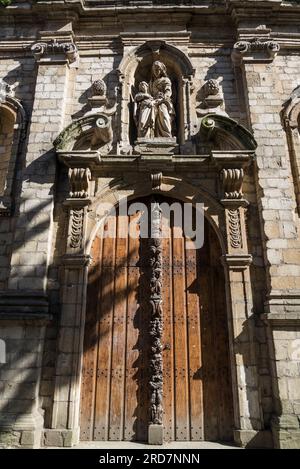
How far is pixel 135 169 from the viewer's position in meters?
6.09

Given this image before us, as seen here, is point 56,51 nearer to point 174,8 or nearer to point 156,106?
point 156,106

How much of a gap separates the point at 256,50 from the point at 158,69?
1.85 m

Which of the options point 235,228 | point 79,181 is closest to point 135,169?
point 79,181

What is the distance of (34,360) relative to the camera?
16.6 ft

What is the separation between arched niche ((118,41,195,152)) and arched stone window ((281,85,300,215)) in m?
1.70

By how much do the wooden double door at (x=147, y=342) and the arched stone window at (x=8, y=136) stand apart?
5.84ft

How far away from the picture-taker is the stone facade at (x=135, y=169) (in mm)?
5012

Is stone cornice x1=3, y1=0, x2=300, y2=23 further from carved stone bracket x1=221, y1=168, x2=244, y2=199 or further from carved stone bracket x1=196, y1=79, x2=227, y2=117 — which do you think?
carved stone bracket x1=221, y1=168, x2=244, y2=199

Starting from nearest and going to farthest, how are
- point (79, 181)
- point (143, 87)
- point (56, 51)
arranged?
point (79, 181) → point (143, 87) → point (56, 51)

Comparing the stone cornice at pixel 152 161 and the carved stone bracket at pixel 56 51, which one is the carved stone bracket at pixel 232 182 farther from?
the carved stone bracket at pixel 56 51

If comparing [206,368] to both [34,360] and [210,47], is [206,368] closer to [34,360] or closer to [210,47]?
[34,360]

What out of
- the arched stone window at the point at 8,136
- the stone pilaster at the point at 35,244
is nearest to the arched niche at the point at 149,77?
the stone pilaster at the point at 35,244

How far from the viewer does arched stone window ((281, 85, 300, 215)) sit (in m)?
6.21
